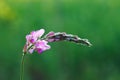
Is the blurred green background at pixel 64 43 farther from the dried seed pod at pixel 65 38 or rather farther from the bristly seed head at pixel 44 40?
the dried seed pod at pixel 65 38

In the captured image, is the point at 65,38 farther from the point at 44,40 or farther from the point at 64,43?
the point at 64,43

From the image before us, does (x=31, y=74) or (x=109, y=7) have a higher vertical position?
(x=109, y=7)

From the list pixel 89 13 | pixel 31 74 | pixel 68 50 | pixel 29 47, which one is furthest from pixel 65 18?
pixel 29 47

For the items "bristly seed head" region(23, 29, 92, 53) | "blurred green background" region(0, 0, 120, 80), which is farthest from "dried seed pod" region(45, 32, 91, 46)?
"blurred green background" region(0, 0, 120, 80)

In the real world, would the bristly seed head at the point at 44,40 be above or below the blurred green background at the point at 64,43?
below

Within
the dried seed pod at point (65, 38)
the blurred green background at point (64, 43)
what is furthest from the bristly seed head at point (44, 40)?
the blurred green background at point (64, 43)

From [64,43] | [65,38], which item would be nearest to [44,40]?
[65,38]

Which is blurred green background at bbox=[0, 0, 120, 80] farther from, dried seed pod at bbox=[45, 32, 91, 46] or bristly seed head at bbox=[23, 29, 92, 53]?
dried seed pod at bbox=[45, 32, 91, 46]

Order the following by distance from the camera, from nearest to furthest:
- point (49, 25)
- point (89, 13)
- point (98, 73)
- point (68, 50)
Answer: point (98, 73) < point (68, 50) < point (49, 25) < point (89, 13)

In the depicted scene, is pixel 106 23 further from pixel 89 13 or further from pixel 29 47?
pixel 29 47
